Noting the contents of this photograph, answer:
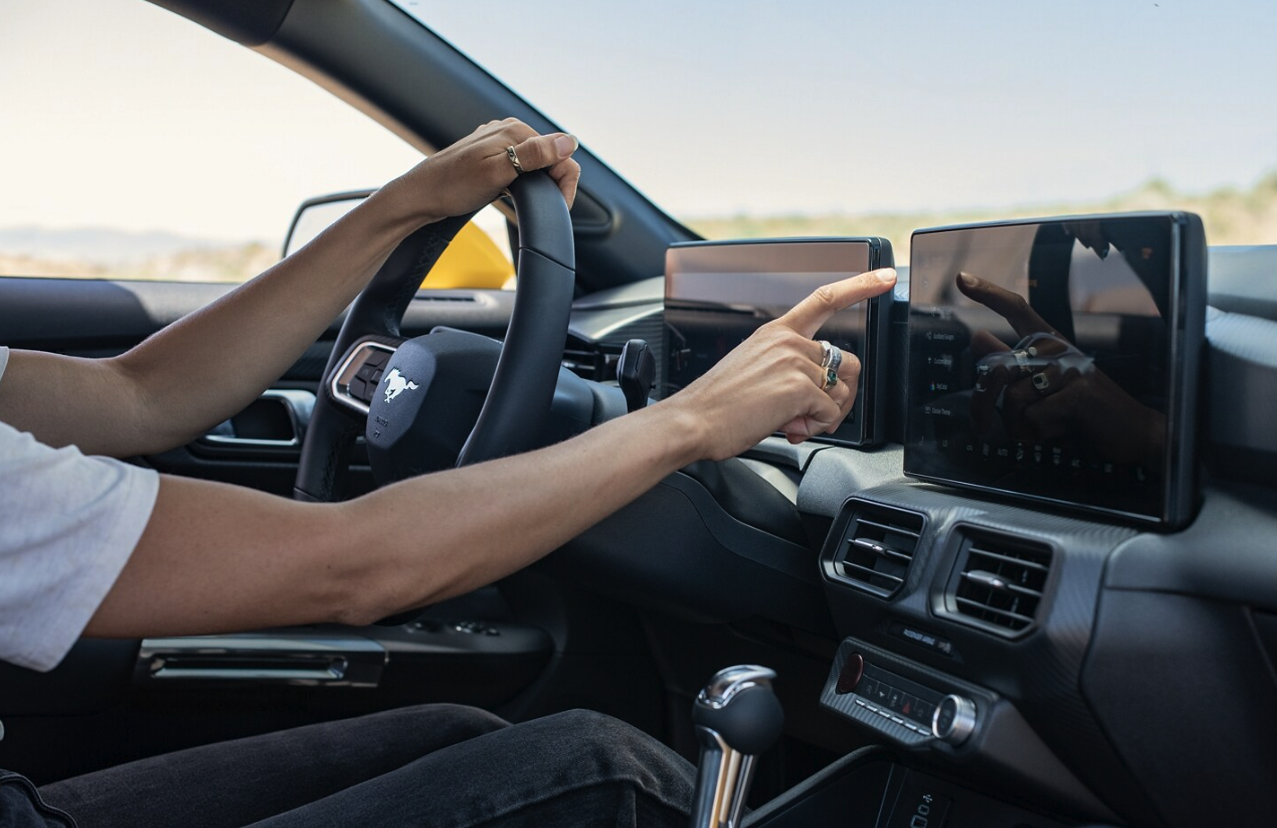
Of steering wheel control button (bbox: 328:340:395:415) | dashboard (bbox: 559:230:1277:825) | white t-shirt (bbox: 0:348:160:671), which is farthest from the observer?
steering wheel control button (bbox: 328:340:395:415)

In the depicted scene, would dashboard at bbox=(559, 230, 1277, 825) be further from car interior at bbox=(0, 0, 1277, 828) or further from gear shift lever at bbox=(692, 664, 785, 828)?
gear shift lever at bbox=(692, 664, 785, 828)

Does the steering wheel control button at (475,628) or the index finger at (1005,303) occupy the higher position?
the index finger at (1005,303)

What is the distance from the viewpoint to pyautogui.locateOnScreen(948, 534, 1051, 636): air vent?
1.07m

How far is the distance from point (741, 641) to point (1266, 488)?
77 cm

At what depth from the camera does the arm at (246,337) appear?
4.16ft

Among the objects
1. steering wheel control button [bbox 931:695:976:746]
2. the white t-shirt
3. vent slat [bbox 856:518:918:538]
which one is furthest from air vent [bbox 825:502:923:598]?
the white t-shirt

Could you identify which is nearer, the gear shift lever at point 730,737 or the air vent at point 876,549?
the gear shift lever at point 730,737

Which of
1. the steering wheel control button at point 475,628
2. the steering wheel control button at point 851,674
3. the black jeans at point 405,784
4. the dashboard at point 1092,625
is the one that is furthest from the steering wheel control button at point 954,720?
the steering wheel control button at point 475,628

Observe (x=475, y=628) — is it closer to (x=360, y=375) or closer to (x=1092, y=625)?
(x=360, y=375)

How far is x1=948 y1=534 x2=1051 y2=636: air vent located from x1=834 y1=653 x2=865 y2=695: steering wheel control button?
0.49ft

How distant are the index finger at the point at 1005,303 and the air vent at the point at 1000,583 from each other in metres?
0.21

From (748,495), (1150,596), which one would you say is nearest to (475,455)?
(748,495)

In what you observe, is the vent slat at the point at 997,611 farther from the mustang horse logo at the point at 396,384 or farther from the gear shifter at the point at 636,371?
the mustang horse logo at the point at 396,384

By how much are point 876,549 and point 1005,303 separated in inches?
11.3
